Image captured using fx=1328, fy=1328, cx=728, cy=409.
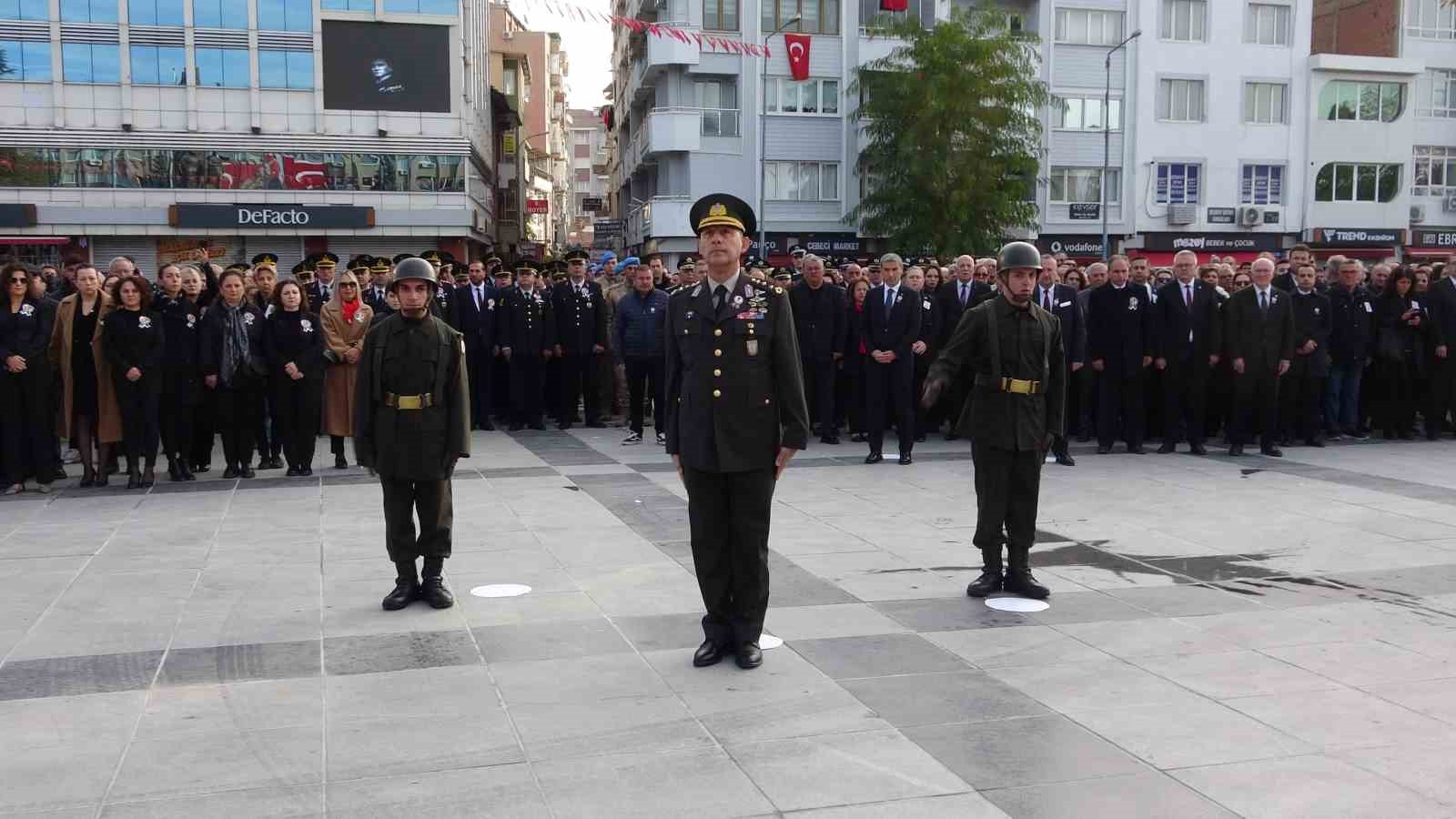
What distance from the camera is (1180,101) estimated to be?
48062 mm

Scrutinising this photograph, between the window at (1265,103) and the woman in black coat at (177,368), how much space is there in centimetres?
4417

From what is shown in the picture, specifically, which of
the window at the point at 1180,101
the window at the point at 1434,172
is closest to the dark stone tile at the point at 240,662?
the window at the point at 1180,101

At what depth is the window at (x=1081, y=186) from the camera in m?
48.1

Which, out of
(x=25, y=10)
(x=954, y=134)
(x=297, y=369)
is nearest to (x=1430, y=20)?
(x=954, y=134)

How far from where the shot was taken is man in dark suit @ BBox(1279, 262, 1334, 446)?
15406 millimetres

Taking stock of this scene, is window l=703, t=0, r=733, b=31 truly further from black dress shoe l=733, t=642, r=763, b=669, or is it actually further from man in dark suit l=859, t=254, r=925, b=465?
black dress shoe l=733, t=642, r=763, b=669

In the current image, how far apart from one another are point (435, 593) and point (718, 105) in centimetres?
4069

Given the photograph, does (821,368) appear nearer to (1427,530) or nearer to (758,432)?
(1427,530)

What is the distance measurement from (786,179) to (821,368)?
3211 cm

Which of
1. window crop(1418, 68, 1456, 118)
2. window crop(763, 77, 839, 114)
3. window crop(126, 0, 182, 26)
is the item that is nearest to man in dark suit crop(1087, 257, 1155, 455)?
window crop(763, 77, 839, 114)

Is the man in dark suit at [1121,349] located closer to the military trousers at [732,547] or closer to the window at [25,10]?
the military trousers at [732,547]

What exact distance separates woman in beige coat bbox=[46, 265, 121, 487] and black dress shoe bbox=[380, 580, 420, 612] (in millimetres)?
6262

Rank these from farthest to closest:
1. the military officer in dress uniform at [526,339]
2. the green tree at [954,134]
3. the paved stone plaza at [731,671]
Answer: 1. the green tree at [954,134]
2. the military officer in dress uniform at [526,339]
3. the paved stone plaza at [731,671]

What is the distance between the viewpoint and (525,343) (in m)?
17.0
